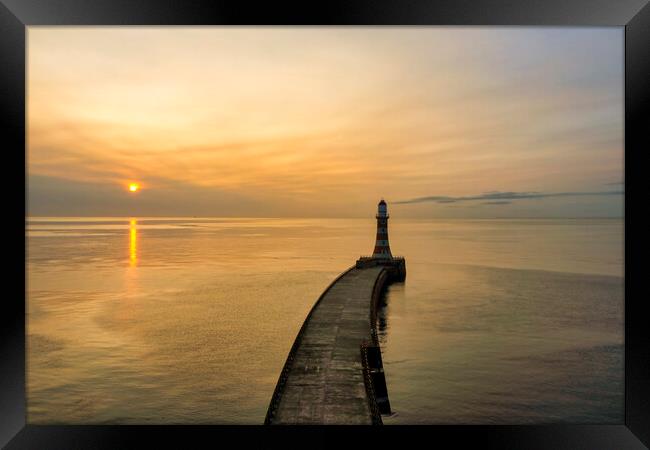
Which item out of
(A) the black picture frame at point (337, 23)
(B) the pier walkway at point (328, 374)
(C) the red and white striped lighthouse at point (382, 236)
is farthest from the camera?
(C) the red and white striped lighthouse at point (382, 236)

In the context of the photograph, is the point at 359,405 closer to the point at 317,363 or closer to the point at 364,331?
the point at 317,363

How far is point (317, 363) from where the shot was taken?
12.3 metres

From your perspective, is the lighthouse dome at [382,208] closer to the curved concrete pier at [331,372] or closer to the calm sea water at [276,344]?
the calm sea water at [276,344]

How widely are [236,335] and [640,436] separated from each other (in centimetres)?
1944

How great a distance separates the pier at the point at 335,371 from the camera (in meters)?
9.30

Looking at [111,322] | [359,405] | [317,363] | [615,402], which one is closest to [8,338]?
[359,405]

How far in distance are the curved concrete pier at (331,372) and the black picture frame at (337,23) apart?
4.27 meters

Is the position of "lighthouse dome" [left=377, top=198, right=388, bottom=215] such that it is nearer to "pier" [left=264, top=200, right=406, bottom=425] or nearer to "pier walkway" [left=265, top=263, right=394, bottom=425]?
"pier" [left=264, top=200, right=406, bottom=425]

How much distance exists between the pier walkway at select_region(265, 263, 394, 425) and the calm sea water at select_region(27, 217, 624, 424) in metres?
2.18

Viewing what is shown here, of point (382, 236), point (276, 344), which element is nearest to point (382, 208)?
point (382, 236)

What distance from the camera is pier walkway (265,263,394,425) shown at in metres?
9.26

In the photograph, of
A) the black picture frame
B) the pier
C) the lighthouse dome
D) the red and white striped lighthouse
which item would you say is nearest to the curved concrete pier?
the pier

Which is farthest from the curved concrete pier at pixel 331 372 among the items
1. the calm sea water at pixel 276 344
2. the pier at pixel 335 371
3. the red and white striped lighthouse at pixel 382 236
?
the red and white striped lighthouse at pixel 382 236

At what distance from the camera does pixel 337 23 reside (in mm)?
5074
